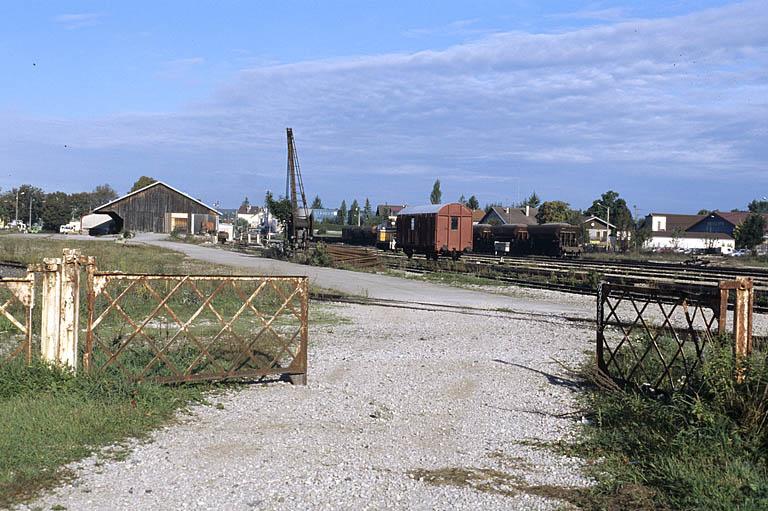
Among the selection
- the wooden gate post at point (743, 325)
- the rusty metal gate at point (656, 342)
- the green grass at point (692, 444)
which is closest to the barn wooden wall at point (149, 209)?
the rusty metal gate at point (656, 342)

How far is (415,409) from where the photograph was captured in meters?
8.34

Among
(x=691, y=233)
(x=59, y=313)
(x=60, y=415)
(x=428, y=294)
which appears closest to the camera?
(x=60, y=415)

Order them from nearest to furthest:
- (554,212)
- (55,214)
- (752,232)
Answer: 1. (752,232)
2. (554,212)
3. (55,214)

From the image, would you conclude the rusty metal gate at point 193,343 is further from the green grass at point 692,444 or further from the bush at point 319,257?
the bush at point 319,257

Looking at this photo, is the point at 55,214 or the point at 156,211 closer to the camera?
the point at 156,211

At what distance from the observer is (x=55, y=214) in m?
118

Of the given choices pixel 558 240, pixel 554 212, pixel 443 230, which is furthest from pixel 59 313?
pixel 554 212

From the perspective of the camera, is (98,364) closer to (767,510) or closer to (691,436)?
(691,436)

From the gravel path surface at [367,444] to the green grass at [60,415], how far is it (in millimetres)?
232

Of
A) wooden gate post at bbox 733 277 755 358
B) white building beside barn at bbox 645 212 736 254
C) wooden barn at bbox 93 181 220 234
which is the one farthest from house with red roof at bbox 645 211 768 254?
wooden gate post at bbox 733 277 755 358

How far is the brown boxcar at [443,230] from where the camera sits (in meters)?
41.8

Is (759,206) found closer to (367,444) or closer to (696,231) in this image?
(696,231)

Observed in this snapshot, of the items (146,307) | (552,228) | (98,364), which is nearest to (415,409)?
(98,364)

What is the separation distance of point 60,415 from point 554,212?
3517 inches
